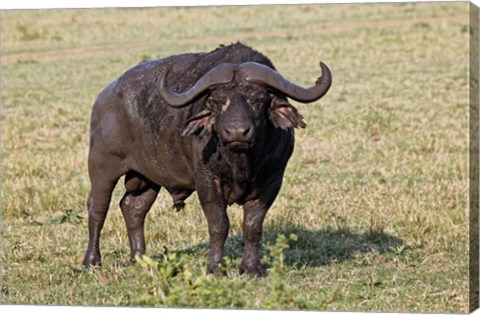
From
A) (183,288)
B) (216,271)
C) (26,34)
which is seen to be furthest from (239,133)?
(26,34)

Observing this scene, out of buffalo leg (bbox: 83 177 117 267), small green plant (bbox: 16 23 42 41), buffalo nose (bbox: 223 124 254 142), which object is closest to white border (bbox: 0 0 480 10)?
buffalo nose (bbox: 223 124 254 142)

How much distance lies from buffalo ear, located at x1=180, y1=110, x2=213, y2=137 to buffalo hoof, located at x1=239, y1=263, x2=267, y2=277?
1.09 m

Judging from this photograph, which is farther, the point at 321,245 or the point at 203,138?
the point at 321,245

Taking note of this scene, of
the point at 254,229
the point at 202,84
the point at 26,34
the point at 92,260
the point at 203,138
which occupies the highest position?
the point at 26,34

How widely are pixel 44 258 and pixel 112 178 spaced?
31.4 inches

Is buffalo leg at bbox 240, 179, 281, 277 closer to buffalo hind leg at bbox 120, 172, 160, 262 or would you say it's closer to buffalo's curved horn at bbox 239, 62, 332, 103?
buffalo's curved horn at bbox 239, 62, 332, 103

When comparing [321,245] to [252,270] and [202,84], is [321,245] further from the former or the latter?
[202,84]

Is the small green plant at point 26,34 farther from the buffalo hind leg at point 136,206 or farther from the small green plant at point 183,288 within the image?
the small green plant at point 183,288

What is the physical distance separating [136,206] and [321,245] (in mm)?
1422

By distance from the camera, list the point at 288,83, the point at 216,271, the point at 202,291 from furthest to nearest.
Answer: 1. the point at 216,271
2. the point at 288,83
3. the point at 202,291

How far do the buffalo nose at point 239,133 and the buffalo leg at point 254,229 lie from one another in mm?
1138

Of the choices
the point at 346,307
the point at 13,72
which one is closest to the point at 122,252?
the point at 346,307

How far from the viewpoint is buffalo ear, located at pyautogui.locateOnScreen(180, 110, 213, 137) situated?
7.40 meters

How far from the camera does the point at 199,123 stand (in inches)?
293
